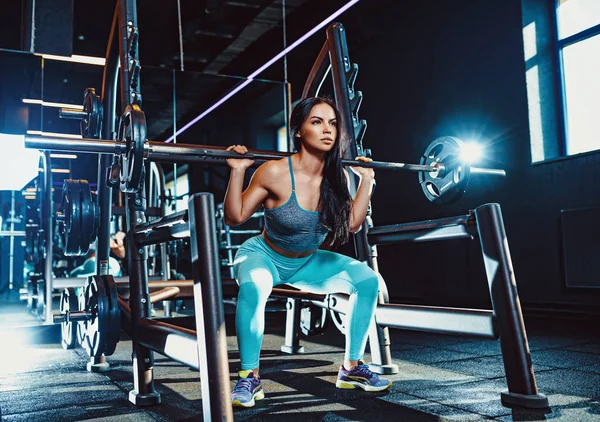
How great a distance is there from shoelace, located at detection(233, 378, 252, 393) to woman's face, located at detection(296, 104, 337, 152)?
0.73 metres

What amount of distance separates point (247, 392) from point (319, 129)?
81cm

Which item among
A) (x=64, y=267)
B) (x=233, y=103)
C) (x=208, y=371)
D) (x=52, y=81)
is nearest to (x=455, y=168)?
(x=208, y=371)

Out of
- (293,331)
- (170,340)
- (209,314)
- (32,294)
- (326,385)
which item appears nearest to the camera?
(209,314)

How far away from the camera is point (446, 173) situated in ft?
6.75

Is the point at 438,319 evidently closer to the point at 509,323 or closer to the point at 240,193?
the point at 509,323

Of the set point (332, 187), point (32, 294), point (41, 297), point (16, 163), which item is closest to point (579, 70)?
point (332, 187)

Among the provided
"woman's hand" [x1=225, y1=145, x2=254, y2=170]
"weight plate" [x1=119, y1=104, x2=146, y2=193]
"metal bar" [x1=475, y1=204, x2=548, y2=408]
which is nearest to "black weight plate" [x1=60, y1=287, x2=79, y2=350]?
"weight plate" [x1=119, y1=104, x2=146, y2=193]

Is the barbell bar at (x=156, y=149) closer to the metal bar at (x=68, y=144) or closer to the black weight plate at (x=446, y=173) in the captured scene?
the metal bar at (x=68, y=144)

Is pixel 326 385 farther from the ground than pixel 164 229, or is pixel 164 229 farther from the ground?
pixel 164 229

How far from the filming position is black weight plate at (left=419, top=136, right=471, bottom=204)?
199 centimetres

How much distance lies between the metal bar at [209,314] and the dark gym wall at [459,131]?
3.29m

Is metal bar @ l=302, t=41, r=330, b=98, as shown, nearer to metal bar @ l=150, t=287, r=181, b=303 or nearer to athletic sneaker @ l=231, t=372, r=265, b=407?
metal bar @ l=150, t=287, r=181, b=303

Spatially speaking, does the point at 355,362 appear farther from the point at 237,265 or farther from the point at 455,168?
the point at 455,168

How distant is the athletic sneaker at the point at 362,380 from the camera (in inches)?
65.2
